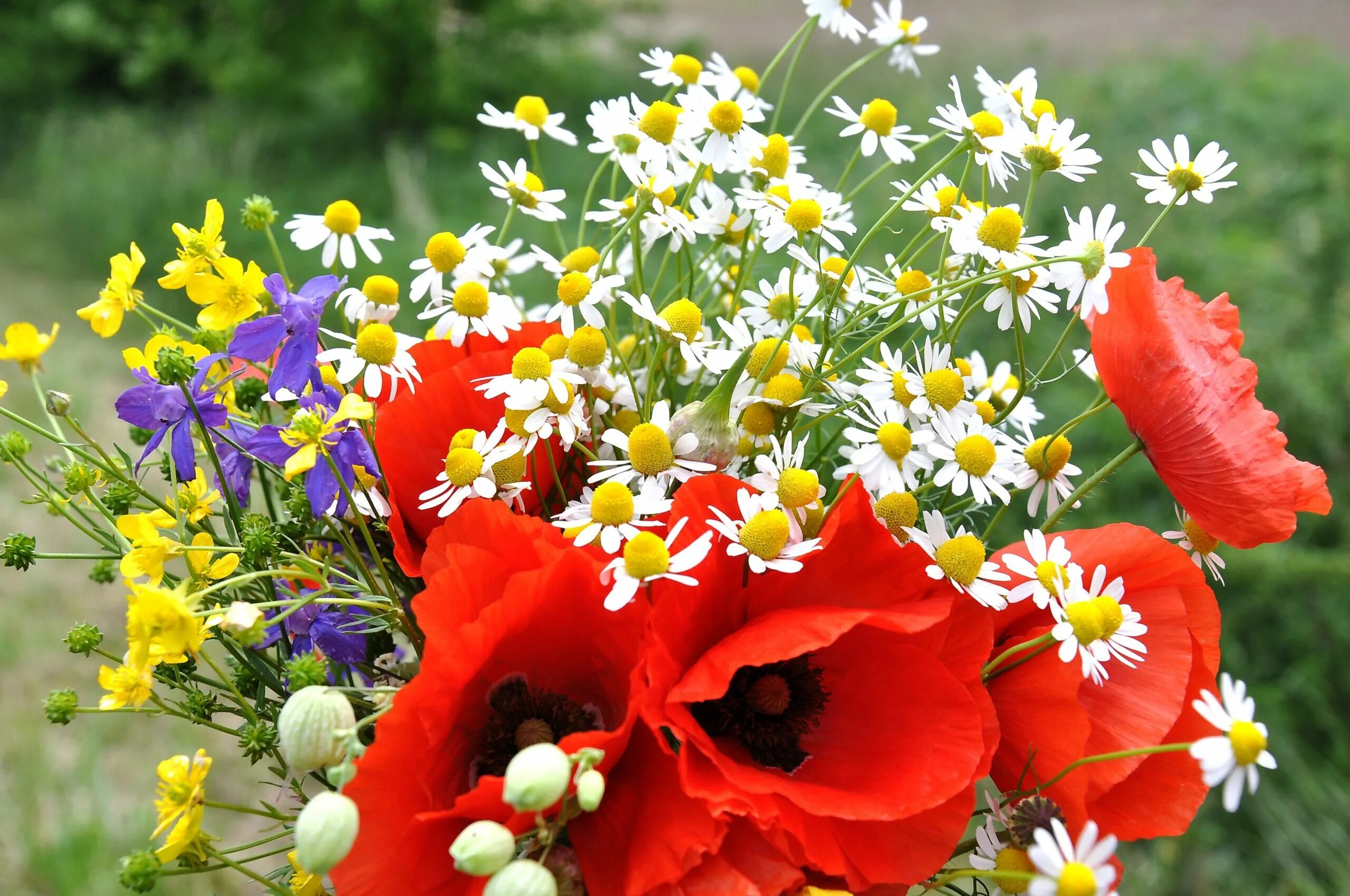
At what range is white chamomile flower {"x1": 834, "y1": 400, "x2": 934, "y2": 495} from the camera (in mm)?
449

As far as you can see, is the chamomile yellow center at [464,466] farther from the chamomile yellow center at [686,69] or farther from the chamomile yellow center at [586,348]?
the chamomile yellow center at [686,69]

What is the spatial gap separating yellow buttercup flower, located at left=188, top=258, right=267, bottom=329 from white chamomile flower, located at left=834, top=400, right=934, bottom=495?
0.27 metres

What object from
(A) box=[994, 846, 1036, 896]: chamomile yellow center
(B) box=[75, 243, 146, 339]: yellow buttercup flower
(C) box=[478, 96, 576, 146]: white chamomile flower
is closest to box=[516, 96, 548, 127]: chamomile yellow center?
(C) box=[478, 96, 576, 146]: white chamomile flower

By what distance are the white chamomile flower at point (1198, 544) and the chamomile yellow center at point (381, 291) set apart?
0.39m

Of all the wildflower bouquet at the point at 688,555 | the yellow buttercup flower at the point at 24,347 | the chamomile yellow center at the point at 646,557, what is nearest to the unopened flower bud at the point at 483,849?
the wildflower bouquet at the point at 688,555

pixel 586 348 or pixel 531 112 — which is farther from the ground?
pixel 531 112

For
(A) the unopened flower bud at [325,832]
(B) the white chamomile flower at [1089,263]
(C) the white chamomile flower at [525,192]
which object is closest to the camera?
(A) the unopened flower bud at [325,832]

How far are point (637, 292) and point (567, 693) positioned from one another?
214 millimetres

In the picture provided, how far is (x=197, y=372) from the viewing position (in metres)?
0.48

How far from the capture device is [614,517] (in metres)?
0.42

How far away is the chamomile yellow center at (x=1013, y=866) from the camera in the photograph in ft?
1.34

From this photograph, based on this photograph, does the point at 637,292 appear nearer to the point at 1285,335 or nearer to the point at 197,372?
the point at 197,372

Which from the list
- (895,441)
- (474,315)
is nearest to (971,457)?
(895,441)

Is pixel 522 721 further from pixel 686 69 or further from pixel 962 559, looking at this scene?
pixel 686 69
